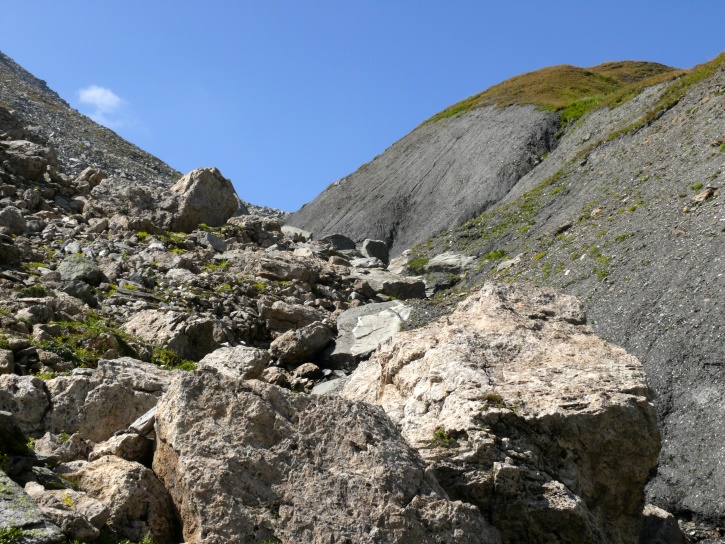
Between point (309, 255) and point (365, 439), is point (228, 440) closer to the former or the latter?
point (365, 439)

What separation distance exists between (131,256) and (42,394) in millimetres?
15508

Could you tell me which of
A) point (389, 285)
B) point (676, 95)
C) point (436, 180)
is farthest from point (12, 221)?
point (436, 180)

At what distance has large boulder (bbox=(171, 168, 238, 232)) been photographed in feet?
100

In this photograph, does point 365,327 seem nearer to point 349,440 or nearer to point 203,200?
point 203,200

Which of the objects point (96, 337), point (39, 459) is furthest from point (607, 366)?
point (96, 337)

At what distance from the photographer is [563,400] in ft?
27.6

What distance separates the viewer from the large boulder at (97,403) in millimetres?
9211

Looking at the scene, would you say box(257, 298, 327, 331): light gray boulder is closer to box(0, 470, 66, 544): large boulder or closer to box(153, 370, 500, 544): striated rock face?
box(153, 370, 500, 544): striated rock face

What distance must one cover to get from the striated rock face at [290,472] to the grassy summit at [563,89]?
56609 millimetres

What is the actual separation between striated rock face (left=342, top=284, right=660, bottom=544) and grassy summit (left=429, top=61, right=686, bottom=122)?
176 feet

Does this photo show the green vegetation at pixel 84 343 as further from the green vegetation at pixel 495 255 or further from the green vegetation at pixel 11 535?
Answer: the green vegetation at pixel 495 255

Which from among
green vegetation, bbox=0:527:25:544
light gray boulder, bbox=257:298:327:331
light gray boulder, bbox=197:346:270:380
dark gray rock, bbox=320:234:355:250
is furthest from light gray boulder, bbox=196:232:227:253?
green vegetation, bbox=0:527:25:544

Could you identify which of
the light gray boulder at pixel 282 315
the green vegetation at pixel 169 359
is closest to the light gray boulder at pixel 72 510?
the green vegetation at pixel 169 359

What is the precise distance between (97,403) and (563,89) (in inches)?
2984
